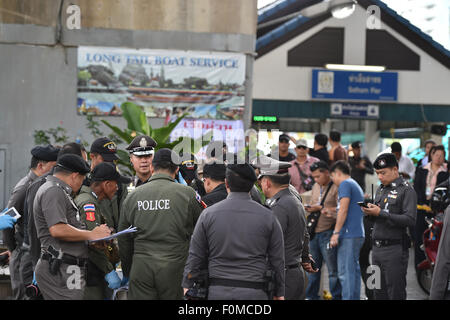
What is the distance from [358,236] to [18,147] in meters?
7.45

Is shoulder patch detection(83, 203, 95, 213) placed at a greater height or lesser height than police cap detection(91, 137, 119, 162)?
lesser

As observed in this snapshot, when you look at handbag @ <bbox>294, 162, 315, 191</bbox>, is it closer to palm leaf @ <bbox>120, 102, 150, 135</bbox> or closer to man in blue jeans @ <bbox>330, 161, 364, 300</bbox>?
man in blue jeans @ <bbox>330, 161, 364, 300</bbox>

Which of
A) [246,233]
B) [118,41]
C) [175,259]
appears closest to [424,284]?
[175,259]

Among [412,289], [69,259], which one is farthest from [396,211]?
[69,259]

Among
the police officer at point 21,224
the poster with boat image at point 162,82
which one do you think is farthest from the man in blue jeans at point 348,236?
the poster with boat image at point 162,82

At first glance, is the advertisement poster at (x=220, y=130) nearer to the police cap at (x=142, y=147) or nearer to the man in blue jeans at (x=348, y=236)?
the man in blue jeans at (x=348, y=236)

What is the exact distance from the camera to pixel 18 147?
13312 mm

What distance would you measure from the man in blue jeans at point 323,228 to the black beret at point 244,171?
481 centimetres

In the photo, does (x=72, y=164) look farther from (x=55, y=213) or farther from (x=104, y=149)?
(x=104, y=149)

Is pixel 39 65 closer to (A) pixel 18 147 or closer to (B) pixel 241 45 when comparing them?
(A) pixel 18 147

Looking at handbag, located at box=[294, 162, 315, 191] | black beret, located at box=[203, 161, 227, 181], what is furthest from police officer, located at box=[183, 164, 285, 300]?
handbag, located at box=[294, 162, 315, 191]

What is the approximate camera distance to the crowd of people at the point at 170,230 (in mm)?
4996

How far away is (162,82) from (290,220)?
8229 millimetres

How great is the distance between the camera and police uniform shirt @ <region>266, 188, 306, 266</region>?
20.4 ft
